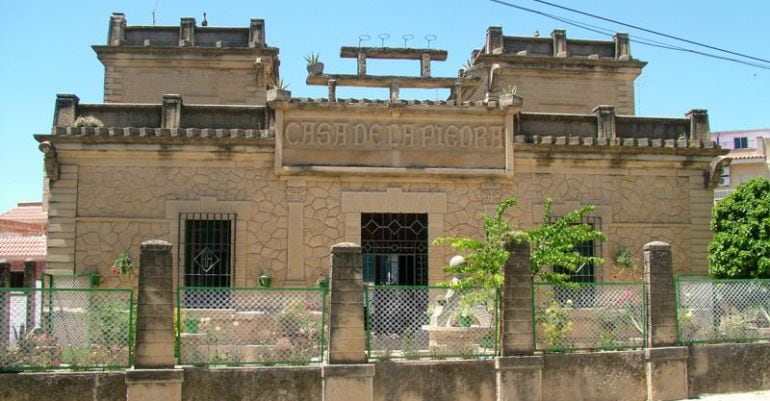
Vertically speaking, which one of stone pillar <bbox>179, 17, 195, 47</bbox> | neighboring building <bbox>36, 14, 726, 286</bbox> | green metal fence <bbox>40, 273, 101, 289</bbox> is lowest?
green metal fence <bbox>40, 273, 101, 289</bbox>

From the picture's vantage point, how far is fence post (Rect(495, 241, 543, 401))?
10.4 m

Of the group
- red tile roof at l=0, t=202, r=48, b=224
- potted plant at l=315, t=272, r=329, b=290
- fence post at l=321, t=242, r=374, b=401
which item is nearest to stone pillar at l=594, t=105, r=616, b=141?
potted plant at l=315, t=272, r=329, b=290

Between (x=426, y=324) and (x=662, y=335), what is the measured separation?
3.64 meters

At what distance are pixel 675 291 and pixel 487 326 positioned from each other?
3014 millimetres

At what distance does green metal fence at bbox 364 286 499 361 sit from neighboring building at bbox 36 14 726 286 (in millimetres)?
4967

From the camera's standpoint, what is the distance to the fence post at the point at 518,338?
10.4 m

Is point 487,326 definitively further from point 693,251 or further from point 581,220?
point 693,251

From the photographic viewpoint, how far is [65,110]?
608 inches

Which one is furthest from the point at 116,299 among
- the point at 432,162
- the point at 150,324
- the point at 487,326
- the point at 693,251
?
the point at 693,251

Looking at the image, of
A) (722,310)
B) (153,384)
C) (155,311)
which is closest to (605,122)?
(722,310)

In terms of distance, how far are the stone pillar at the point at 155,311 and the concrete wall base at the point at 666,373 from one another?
22.5ft

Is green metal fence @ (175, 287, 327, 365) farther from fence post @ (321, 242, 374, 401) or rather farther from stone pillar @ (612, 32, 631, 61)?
stone pillar @ (612, 32, 631, 61)

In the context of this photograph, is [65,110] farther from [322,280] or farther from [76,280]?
[322,280]

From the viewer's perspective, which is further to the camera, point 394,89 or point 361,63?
point 361,63
